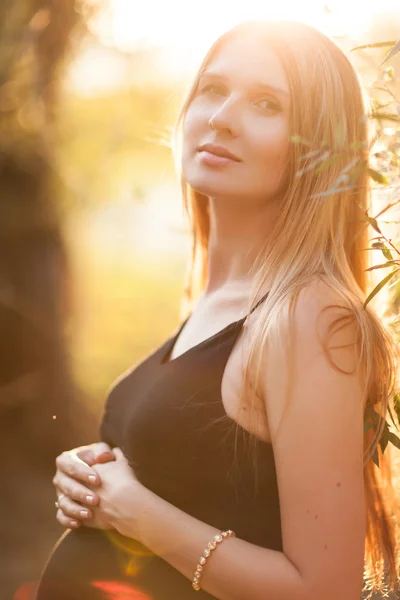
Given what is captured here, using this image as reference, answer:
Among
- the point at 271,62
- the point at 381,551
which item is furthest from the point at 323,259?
the point at 381,551

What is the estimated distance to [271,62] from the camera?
73.2 inches

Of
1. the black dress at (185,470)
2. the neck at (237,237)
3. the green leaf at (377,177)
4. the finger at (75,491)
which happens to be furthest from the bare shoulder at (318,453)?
the finger at (75,491)

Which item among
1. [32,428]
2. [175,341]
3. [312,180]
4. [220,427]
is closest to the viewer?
[220,427]

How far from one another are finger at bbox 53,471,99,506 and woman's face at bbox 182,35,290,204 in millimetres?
805

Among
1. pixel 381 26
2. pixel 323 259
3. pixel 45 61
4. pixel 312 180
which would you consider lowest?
pixel 323 259

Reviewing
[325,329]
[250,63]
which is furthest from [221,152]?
[325,329]

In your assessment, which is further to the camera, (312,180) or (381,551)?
(381,551)

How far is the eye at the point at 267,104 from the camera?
187cm

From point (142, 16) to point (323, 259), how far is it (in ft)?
9.06

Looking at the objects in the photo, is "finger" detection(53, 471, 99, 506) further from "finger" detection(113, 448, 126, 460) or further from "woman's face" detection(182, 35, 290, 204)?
"woman's face" detection(182, 35, 290, 204)

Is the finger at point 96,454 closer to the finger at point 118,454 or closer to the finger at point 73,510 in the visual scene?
the finger at point 118,454

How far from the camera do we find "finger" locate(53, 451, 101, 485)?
1937 millimetres

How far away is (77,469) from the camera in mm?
2010

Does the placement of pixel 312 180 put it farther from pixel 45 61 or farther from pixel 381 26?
pixel 45 61
